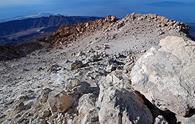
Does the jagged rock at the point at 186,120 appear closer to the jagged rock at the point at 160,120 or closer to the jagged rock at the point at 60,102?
the jagged rock at the point at 160,120

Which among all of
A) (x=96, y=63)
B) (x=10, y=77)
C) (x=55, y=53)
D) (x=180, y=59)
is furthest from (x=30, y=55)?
(x=180, y=59)

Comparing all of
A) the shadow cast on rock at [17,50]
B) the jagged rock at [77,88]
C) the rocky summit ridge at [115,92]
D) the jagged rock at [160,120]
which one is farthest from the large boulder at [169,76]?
the shadow cast on rock at [17,50]

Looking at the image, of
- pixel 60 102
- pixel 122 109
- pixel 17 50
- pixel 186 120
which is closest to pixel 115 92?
pixel 122 109

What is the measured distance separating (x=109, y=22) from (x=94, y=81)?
49.4ft

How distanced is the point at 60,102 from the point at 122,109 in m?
1.85

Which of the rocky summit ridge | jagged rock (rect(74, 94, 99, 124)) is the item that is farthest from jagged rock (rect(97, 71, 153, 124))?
jagged rock (rect(74, 94, 99, 124))

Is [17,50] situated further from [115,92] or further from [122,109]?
[122,109]

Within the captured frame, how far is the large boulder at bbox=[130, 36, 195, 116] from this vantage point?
8.12m

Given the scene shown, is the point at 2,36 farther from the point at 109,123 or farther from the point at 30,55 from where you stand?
the point at 109,123

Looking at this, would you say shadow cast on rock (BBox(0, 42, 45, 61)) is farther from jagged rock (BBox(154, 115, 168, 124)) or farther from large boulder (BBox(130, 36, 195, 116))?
jagged rock (BBox(154, 115, 168, 124))

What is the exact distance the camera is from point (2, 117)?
11016 mm

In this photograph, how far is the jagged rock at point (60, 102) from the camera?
31.1ft

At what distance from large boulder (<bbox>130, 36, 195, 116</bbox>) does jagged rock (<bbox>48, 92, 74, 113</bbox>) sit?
4.67ft

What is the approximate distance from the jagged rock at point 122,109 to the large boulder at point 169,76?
0.35m
